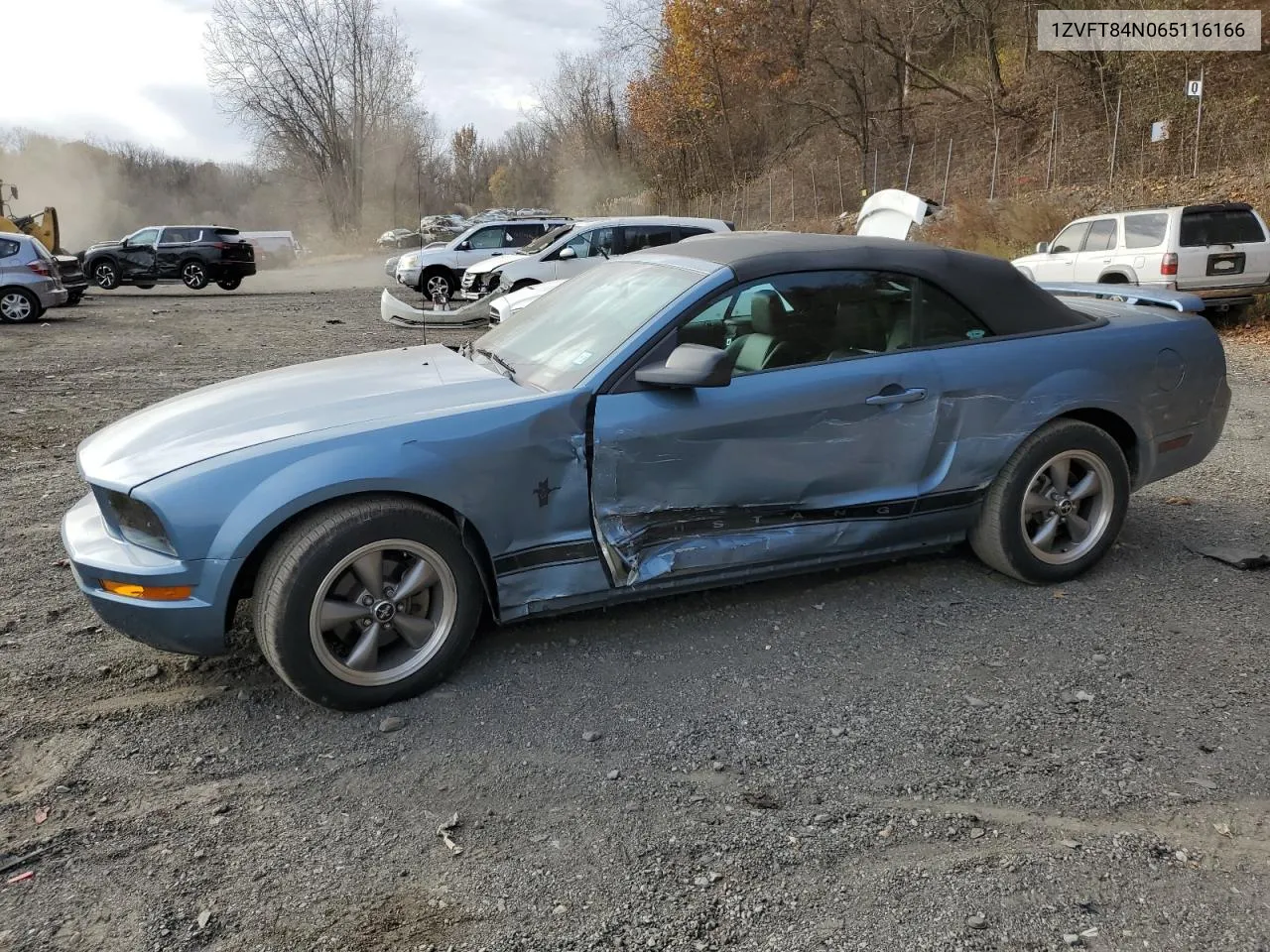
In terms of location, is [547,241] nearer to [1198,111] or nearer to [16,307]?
[16,307]

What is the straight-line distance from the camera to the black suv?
2398 cm

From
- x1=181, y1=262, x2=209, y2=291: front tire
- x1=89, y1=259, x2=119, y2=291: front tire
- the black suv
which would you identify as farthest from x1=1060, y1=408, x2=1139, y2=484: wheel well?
x1=89, y1=259, x2=119, y2=291: front tire

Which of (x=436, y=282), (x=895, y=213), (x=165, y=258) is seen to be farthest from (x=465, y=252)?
(x=895, y=213)

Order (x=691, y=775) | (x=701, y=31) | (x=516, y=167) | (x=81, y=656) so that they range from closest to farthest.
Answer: (x=691, y=775), (x=81, y=656), (x=701, y=31), (x=516, y=167)

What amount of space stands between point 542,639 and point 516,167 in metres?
82.0

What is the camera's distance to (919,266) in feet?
13.0

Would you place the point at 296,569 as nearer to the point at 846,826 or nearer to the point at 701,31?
the point at 846,826

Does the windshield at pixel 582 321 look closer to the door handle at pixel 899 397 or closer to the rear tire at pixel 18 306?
the door handle at pixel 899 397

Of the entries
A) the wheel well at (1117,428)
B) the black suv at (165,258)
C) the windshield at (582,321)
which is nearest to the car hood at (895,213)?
the wheel well at (1117,428)

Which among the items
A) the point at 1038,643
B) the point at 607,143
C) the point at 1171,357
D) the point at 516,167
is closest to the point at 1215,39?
the point at 1171,357

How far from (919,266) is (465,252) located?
1786 cm

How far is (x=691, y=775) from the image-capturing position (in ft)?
9.39

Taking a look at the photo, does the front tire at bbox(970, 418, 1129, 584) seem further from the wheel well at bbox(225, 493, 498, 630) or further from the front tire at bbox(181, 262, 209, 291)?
the front tire at bbox(181, 262, 209, 291)

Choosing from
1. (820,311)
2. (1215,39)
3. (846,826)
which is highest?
(1215,39)
